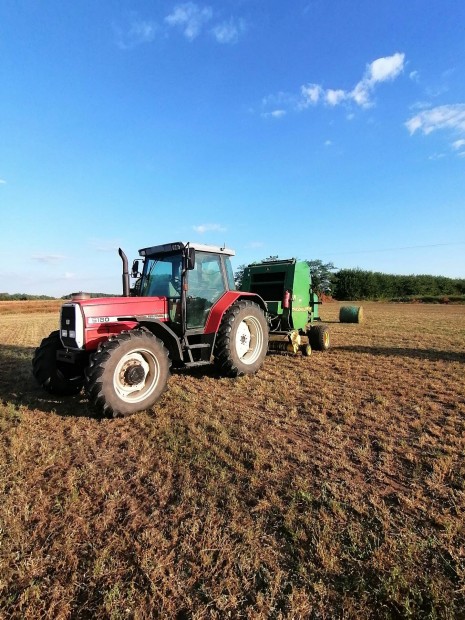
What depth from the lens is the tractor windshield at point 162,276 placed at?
19.3 feet

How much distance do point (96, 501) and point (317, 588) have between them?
1683mm

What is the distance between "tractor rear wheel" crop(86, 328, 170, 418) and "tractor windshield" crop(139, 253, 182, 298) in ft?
3.45

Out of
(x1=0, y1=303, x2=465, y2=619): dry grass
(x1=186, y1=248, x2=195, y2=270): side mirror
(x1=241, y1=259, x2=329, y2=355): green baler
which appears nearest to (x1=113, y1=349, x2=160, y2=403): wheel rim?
(x1=0, y1=303, x2=465, y2=619): dry grass

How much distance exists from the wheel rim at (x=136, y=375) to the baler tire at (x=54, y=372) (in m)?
0.88

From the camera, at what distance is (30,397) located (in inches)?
220

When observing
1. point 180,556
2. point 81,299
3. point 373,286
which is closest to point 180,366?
point 81,299

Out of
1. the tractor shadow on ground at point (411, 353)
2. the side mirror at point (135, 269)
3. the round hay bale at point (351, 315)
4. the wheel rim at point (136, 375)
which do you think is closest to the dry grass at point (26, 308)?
the round hay bale at point (351, 315)

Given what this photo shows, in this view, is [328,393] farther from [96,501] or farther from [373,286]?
[373,286]

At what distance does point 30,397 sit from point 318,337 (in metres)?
6.25

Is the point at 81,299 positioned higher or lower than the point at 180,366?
higher

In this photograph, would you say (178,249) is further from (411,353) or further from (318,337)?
(411,353)

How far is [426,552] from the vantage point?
2.24 meters

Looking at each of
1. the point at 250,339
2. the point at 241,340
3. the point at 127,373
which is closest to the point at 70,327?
the point at 127,373

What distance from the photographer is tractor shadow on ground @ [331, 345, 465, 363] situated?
821 centimetres
